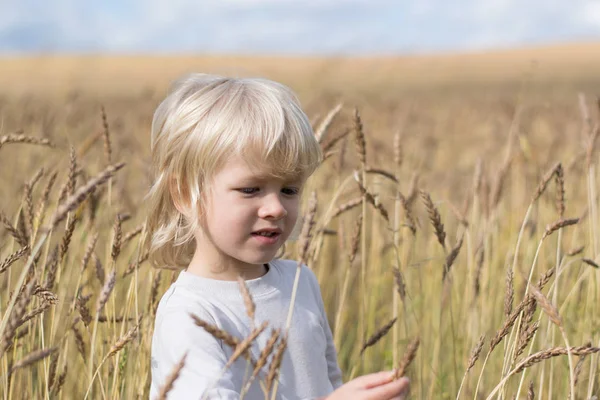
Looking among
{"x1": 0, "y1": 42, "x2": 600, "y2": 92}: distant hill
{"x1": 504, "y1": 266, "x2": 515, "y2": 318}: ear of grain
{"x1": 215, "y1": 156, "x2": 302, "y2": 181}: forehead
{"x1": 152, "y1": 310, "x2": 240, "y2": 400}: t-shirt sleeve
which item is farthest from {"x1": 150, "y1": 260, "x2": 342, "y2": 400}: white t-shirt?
{"x1": 0, "y1": 42, "x2": 600, "y2": 92}: distant hill

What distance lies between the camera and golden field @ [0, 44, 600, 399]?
4.86ft

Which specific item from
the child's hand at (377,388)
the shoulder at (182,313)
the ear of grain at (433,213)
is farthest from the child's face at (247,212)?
the child's hand at (377,388)

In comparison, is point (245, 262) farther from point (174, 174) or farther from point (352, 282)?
point (352, 282)

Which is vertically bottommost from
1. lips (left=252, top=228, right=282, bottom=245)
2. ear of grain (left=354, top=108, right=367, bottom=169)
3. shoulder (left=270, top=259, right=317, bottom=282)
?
shoulder (left=270, top=259, right=317, bottom=282)

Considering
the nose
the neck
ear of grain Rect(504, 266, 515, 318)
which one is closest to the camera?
ear of grain Rect(504, 266, 515, 318)

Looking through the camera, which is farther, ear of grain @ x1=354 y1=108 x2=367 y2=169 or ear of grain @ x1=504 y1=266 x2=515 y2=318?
ear of grain @ x1=354 y1=108 x2=367 y2=169

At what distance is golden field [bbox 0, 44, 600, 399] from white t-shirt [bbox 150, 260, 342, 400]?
0.12 metres

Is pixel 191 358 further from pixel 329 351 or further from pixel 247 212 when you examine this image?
pixel 329 351

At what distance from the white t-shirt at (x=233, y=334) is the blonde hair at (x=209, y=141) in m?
0.14

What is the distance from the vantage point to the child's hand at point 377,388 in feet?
3.61

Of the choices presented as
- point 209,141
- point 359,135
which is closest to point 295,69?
point 359,135

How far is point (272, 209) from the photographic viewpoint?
1.41m

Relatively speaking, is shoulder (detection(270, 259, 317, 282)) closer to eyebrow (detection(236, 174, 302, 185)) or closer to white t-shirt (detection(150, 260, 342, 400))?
white t-shirt (detection(150, 260, 342, 400))

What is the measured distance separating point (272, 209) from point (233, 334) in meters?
0.25
